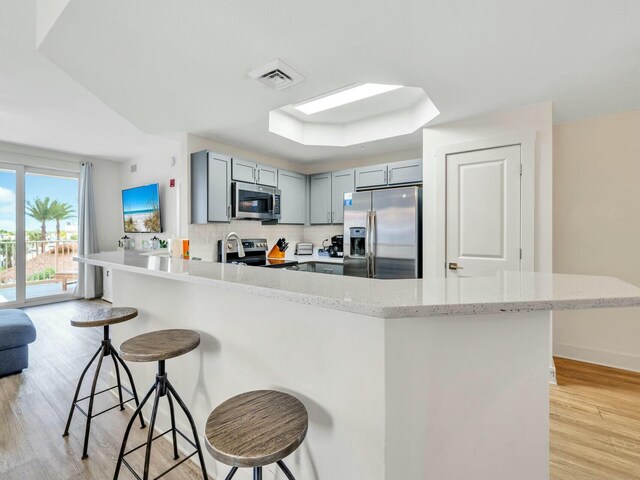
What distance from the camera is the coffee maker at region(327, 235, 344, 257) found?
14.7 feet

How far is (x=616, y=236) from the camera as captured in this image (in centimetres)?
277

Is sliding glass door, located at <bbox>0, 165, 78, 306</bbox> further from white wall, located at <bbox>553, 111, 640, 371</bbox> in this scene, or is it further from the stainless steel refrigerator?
white wall, located at <bbox>553, 111, 640, 371</bbox>

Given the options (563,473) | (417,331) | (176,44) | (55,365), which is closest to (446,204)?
(563,473)

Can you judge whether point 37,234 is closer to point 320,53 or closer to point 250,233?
point 250,233

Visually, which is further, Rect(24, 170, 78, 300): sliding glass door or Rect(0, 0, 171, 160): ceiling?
Rect(24, 170, 78, 300): sliding glass door

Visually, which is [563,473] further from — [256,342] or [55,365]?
[55,365]

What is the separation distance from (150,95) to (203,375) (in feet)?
7.20

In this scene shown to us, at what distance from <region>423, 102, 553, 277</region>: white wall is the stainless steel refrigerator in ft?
0.80

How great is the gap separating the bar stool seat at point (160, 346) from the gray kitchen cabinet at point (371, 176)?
3084mm

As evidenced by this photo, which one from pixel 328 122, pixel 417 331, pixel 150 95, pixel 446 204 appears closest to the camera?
pixel 417 331

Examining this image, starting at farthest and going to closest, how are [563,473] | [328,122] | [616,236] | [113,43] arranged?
1. [328,122]
2. [616,236]
3. [113,43]
4. [563,473]

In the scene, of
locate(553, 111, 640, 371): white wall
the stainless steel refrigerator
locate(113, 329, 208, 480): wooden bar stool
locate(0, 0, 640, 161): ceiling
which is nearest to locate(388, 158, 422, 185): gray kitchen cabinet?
the stainless steel refrigerator

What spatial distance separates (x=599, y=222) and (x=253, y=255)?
383cm

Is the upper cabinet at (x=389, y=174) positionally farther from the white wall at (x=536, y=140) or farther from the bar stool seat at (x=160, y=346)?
the bar stool seat at (x=160, y=346)
